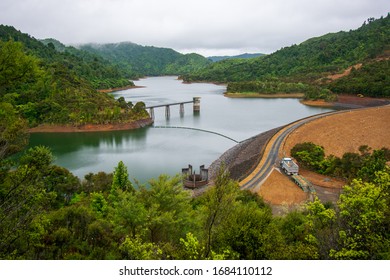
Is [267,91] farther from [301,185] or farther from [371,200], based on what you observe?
[371,200]

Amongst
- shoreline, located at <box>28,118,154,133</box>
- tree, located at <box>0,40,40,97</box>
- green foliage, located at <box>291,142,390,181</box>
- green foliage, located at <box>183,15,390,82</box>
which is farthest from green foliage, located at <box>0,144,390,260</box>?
green foliage, located at <box>183,15,390,82</box>

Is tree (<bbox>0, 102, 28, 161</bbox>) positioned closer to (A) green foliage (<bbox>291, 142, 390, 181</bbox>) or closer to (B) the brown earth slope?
(A) green foliage (<bbox>291, 142, 390, 181</bbox>)

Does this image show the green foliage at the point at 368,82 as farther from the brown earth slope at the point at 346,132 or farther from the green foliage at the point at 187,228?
the green foliage at the point at 187,228

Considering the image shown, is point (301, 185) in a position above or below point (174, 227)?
below

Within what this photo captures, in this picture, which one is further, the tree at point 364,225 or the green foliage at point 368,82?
the green foliage at point 368,82

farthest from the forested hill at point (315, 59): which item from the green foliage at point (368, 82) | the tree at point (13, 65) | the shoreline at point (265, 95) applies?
the tree at point (13, 65)

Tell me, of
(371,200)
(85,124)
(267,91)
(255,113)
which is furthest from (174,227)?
(267,91)
